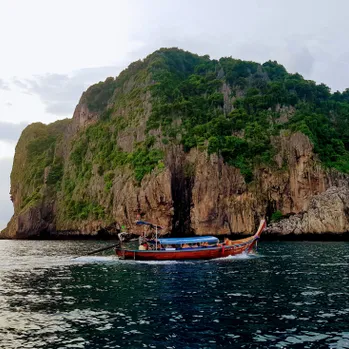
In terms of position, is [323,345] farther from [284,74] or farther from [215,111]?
[284,74]

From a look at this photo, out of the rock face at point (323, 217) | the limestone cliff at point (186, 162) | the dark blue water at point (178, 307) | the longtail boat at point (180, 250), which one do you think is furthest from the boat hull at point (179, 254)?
the limestone cliff at point (186, 162)

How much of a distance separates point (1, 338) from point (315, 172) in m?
82.4

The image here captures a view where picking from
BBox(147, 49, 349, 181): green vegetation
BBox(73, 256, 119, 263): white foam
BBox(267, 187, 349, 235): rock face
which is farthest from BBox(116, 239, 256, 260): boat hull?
BBox(147, 49, 349, 181): green vegetation

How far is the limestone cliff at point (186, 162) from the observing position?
91.1 m

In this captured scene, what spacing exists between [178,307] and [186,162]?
7907cm

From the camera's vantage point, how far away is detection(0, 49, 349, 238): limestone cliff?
91062 millimetres

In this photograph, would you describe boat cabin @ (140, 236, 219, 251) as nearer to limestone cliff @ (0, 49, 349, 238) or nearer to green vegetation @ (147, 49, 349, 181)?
limestone cliff @ (0, 49, 349, 238)

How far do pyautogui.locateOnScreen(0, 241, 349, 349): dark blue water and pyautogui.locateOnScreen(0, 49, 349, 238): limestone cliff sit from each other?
51.5m

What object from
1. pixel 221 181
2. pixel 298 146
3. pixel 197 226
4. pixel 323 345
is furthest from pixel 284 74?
pixel 323 345

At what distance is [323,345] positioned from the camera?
1650cm

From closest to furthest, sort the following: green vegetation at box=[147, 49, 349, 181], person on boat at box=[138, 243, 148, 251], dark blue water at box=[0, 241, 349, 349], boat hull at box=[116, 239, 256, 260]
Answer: dark blue water at box=[0, 241, 349, 349] → boat hull at box=[116, 239, 256, 260] → person on boat at box=[138, 243, 148, 251] → green vegetation at box=[147, 49, 349, 181]

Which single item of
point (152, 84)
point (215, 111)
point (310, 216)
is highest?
point (152, 84)

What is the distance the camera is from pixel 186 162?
334ft

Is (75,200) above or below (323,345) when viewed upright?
above
